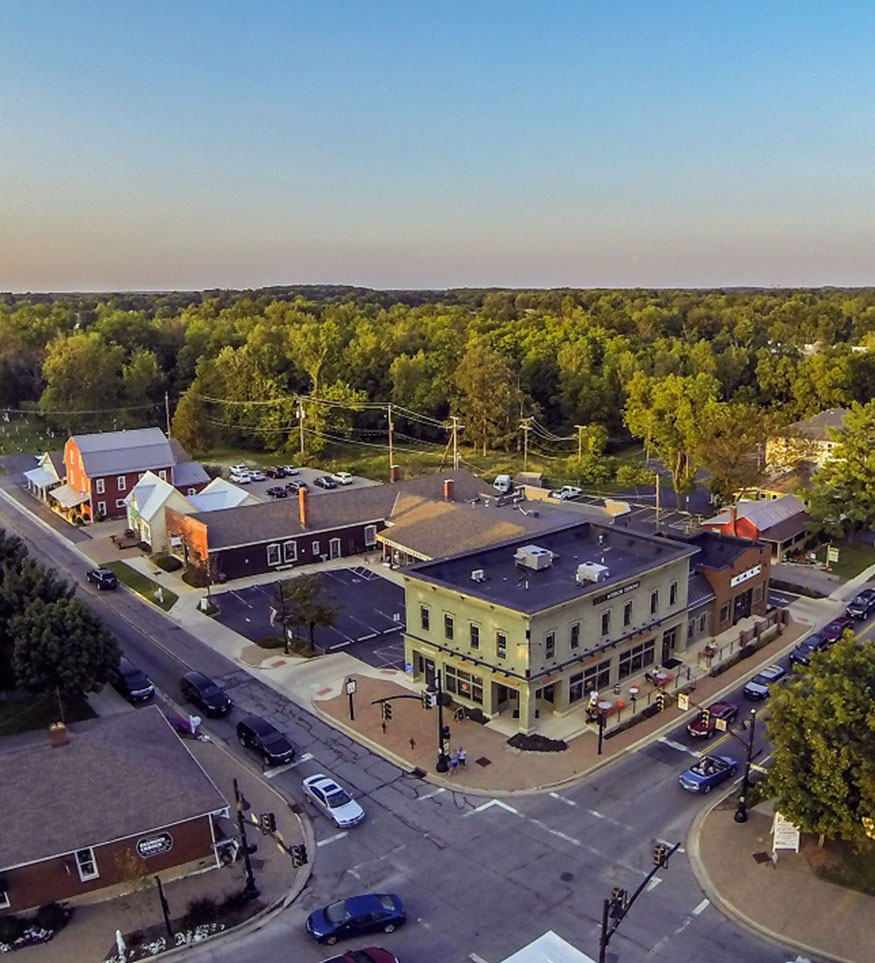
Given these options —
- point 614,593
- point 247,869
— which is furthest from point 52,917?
point 614,593

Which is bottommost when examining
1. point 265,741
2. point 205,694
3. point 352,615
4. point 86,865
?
point 352,615

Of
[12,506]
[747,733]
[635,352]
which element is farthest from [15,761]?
[635,352]

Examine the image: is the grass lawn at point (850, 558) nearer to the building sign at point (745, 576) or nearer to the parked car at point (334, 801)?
the building sign at point (745, 576)

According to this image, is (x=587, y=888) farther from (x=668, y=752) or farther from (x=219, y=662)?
(x=219, y=662)

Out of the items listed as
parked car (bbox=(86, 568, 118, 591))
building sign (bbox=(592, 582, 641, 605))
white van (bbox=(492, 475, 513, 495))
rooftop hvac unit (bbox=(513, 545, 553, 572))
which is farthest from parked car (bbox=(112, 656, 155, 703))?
white van (bbox=(492, 475, 513, 495))

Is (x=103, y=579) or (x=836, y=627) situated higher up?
(x=103, y=579)

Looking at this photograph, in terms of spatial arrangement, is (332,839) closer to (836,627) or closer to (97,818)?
(97,818)
